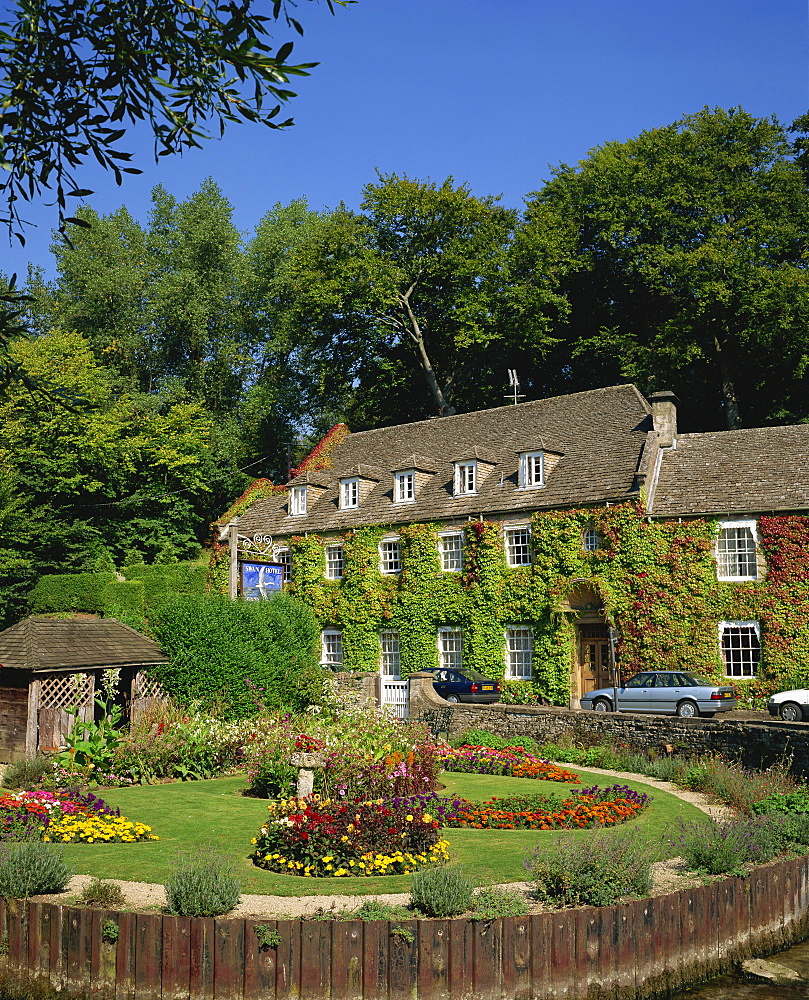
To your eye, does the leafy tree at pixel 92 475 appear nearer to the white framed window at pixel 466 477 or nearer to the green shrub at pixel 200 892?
the white framed window at pixel 466 477

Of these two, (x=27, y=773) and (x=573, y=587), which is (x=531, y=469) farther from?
(x=27, y=773)

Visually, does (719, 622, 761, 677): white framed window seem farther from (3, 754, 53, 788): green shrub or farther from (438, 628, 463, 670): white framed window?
(3, 754, 53, 788): green shrub

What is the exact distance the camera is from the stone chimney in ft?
113

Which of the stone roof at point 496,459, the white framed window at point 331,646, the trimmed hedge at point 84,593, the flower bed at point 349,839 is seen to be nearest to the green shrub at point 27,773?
the flower bed at point 349,839

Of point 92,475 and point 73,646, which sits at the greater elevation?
point 92,475

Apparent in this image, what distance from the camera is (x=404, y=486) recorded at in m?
39.1

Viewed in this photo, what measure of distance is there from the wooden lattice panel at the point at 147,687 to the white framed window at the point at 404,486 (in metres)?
15.7

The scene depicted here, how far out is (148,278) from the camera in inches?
2393

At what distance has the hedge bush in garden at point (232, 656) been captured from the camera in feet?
83.2

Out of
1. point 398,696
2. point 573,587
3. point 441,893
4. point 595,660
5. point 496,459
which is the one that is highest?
point 496,459

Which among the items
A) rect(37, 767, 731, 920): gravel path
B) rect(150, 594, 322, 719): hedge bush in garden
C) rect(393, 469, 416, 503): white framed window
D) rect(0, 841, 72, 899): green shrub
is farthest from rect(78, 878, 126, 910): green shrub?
rect(393, 469, 416, 503): white framed window

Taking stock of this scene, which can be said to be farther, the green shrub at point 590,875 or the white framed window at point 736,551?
the white framed window at point 736,551

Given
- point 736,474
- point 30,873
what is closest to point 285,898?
point 30,873

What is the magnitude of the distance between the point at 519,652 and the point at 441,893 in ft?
79.1
